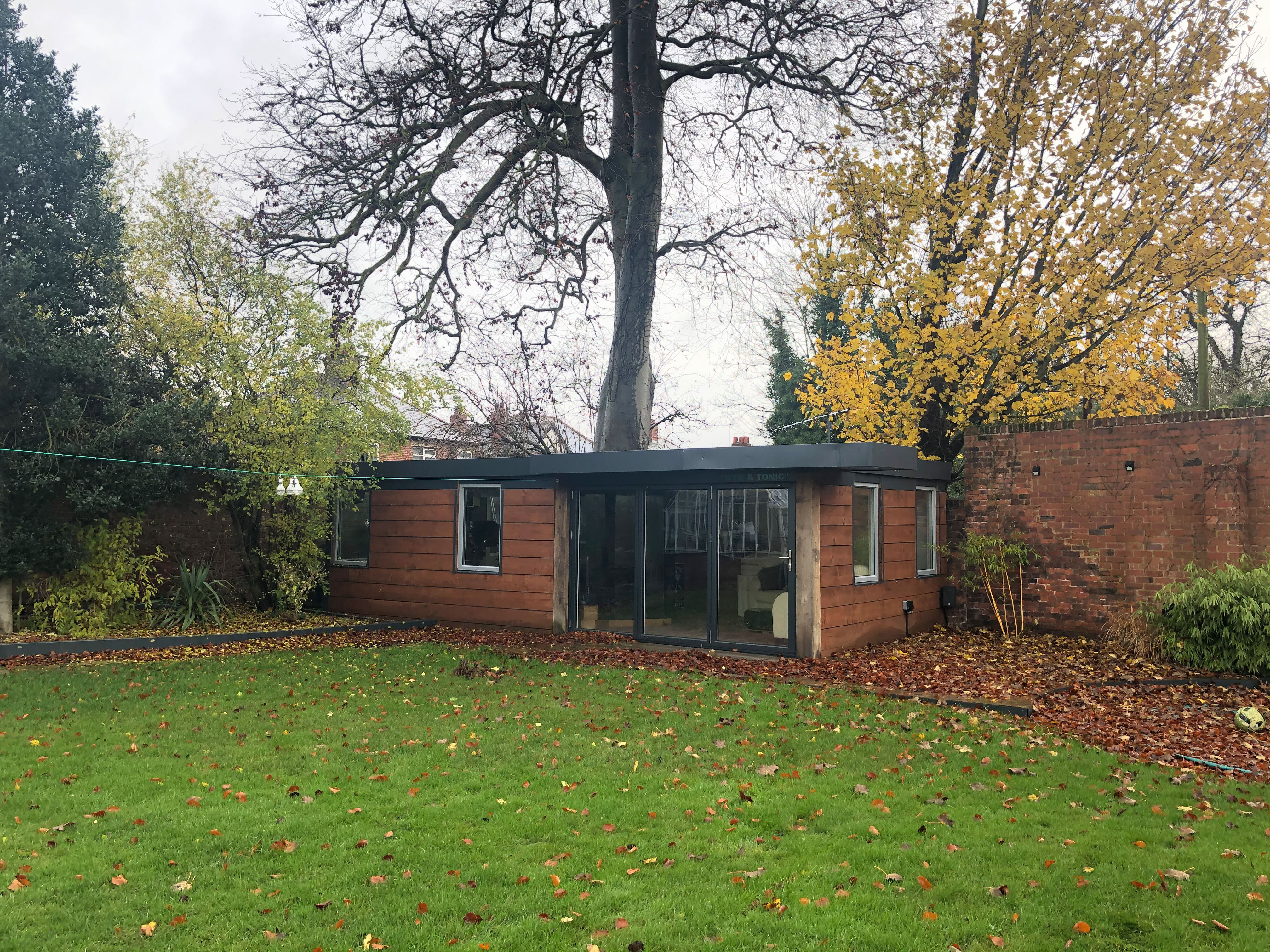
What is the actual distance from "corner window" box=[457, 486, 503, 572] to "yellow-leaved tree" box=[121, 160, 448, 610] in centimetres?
161

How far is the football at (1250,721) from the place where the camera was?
21.2ft

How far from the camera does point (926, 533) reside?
11914 millimetres

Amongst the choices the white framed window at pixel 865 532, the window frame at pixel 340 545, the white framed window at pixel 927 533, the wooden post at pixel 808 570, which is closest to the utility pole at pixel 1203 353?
the white framed window at pixel 927 533

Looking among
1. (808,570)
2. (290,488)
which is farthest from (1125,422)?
(290,488)

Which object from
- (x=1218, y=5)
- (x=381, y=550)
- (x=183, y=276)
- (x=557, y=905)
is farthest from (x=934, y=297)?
(x=557, y=905)

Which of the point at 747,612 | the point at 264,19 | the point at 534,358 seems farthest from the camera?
the point at 534,358

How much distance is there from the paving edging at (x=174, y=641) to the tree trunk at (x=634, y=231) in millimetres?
4076

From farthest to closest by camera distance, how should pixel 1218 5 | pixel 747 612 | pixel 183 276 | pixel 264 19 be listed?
pixel 1218 5, pixel 183 276, pixel 264 19, pixel 747 612

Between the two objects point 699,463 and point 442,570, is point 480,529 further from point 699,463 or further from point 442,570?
point 699,463

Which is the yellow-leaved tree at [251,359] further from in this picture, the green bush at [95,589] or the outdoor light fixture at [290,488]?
the green bush at [95,589]

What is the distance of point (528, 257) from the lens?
45.3 feet

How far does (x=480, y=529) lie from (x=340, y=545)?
9.22 feet

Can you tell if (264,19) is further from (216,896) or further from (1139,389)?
(1139,389)

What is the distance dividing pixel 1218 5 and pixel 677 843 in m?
14.3
